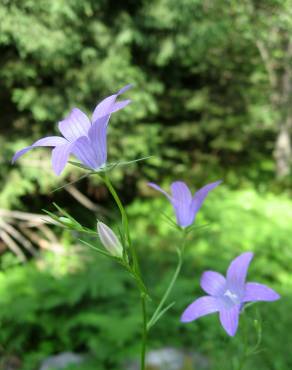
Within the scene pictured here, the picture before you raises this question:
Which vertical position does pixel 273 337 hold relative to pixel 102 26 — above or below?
below

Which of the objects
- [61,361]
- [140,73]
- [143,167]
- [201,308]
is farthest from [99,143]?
[143,167]

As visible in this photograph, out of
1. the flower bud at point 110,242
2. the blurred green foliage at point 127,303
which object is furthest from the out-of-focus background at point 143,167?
the flower bud at point 110,242

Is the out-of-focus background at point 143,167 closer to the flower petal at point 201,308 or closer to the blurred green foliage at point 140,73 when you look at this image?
the blurred green foliage at point 140,73

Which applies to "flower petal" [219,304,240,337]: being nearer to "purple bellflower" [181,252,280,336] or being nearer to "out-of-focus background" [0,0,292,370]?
"purple bellflower" [181,252,280,336]

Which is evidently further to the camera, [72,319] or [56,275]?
[56,275]

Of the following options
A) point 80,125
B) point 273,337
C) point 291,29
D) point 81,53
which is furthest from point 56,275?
point 291,29

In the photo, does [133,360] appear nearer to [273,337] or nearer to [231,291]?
[273,337]
